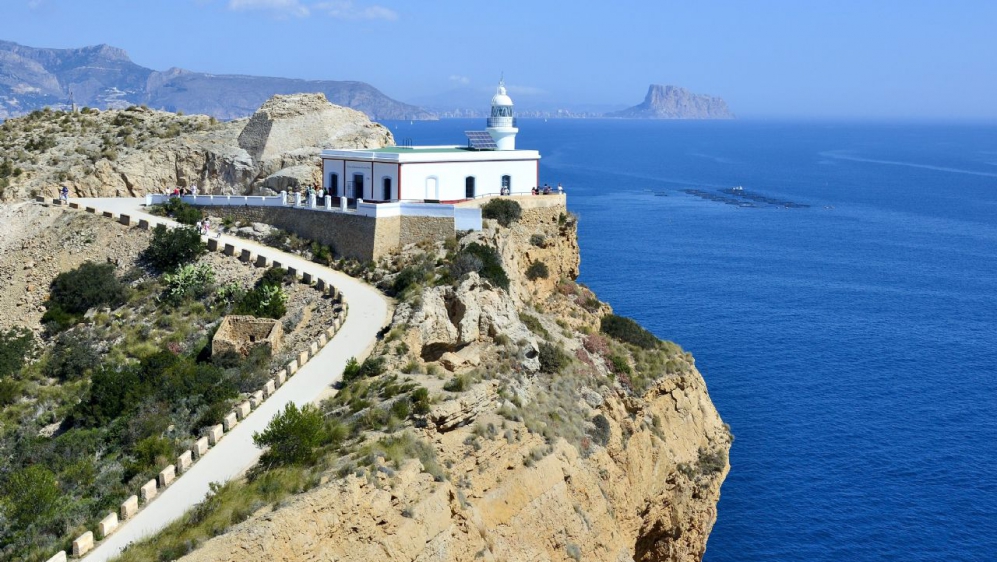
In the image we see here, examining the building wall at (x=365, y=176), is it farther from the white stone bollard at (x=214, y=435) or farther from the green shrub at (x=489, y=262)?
the white stone bollard at (x=214, y=435)

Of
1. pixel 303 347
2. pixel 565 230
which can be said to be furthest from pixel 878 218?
→ pixel 303 347

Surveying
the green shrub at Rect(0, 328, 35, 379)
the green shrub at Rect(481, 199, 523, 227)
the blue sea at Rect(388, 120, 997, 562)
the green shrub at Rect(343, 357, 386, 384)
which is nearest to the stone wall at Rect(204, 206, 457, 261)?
the green shrub at Rect(481, 199, 523, 227)

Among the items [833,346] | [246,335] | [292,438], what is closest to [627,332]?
[246,335]

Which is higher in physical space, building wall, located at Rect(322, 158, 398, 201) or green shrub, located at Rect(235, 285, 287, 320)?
building wall, located at Rect(322, 158, 398, 201)

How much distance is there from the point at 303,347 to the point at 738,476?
20211 mm

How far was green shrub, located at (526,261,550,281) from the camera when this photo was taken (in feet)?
131

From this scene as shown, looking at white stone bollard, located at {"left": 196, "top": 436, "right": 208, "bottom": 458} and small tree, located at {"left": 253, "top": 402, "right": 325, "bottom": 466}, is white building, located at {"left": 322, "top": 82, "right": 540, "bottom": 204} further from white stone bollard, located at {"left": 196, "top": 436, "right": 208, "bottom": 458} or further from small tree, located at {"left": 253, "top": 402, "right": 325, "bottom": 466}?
small tree, located at {"left": 253, "top": 402, "right": 325, "bottom": 466}

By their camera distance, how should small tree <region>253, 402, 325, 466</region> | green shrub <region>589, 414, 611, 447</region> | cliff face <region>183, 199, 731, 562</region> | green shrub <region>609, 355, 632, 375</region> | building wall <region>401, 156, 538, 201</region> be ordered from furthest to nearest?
1. building wall <region>401, 156, 538, 201</region>
2. green shrub <region>609, 355, 632, 375</region>
3. green shrub <region>589, 414, 611, 447</region>
4. small tree <region>253, 402, 325, 466</region>
5. cliff face <region>183, 199, 731, 562</region>

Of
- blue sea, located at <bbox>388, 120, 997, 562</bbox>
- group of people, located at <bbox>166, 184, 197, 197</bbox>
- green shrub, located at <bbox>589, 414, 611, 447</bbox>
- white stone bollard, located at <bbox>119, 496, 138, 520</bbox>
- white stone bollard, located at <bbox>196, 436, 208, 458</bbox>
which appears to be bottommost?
blue sea, located at <bbox>388, 120, 997, 562</bbox>

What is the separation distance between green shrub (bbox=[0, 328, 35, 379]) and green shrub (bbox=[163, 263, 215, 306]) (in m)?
4.96

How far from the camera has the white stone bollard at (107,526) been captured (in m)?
19.8

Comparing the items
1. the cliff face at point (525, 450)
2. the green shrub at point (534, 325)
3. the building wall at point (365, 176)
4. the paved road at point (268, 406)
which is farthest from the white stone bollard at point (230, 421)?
the building wall at point (365, 176)

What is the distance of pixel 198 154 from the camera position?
164 ft

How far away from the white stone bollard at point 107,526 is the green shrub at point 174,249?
21.0 m
